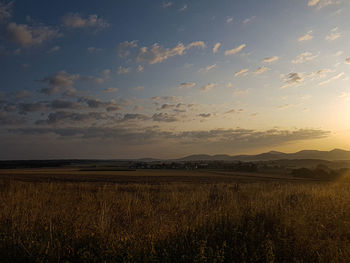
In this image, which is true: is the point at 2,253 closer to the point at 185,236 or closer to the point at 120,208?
the point at 185,236

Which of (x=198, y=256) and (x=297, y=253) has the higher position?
(x=198, y=256)

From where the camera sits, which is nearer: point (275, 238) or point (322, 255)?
point (322, 255)

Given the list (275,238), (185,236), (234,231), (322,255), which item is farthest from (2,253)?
(322,255)

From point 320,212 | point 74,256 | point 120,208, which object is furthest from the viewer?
point 120,208

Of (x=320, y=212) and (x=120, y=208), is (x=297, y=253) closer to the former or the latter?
(x=320, y=212)

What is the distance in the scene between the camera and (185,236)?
529 centimetres

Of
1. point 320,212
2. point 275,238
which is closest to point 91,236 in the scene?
point 275,238

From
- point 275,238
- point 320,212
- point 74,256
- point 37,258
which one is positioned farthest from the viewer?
point 320,212

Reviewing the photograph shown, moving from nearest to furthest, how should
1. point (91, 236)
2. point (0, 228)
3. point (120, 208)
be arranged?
1. point (91, 236)
2. point (0, 228)
3. point (120, 208)

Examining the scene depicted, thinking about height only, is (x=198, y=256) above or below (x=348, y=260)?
above

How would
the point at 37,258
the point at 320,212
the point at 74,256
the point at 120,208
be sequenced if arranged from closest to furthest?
1. the point at 37,258
2. the point at 74,256
3. the point at 320,212
4. the point at 120,208

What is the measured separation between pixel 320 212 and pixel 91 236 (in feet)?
21.0

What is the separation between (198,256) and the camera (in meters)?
4.37

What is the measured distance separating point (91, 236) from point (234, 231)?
2.88m
